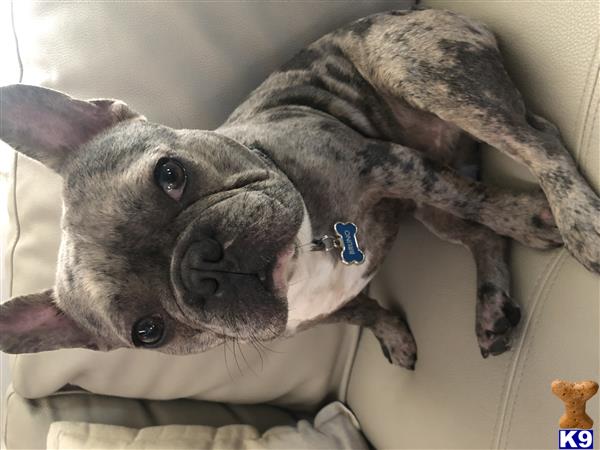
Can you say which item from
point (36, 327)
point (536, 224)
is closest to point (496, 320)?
point (536, 224)

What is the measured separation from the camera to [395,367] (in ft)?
8.96

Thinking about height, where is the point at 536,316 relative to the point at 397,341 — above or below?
above

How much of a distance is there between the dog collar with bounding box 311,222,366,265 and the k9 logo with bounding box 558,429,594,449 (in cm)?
86

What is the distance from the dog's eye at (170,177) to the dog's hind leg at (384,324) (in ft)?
3.16

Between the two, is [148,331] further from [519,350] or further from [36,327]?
[519,350]

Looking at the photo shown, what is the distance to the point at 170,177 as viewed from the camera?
6.27ft

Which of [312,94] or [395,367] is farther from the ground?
[312,94]

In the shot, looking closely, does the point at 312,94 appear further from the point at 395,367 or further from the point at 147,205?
the point at 395,367

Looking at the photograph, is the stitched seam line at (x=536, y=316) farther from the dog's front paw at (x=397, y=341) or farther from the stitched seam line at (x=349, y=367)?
the stitched seam line at (x=349, y=367)

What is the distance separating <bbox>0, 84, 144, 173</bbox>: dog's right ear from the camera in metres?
1.99

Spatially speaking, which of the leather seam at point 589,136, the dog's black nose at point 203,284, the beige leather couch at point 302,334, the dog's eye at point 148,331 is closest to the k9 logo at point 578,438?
the beige leather couch at point 302,334

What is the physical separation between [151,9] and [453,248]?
1564 mm

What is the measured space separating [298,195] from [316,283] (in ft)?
1.37

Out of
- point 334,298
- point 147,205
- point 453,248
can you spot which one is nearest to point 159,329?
point 147,205
